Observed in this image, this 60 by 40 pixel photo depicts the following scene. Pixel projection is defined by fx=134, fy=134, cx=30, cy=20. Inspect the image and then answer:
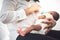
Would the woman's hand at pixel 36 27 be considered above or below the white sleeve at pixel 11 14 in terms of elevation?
below

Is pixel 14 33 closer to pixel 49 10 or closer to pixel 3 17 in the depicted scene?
pixel 3 17

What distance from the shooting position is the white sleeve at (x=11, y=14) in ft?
3.61

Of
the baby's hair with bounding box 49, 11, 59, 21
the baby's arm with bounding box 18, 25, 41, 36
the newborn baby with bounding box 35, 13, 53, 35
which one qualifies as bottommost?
the baby's arm with bounding box 18, 25, 41, 36

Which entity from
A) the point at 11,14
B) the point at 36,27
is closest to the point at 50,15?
the point at 36,27

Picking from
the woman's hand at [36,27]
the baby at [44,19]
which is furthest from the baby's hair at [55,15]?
the woman's hand at [36,27]

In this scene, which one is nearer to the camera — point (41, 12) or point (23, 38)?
point (23, 38)

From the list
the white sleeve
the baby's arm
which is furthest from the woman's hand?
the white sleeve

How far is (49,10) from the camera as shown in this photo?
108 centimetres

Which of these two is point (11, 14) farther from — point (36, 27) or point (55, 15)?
point (55, 15)

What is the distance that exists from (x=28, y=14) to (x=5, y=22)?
20 cm

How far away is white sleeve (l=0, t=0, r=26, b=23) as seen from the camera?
1101mm

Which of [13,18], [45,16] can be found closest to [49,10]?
[45,16]

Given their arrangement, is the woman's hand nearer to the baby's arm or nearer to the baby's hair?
the baby's arm

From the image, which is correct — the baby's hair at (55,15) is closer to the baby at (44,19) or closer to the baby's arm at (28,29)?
the baby at (44,19)
